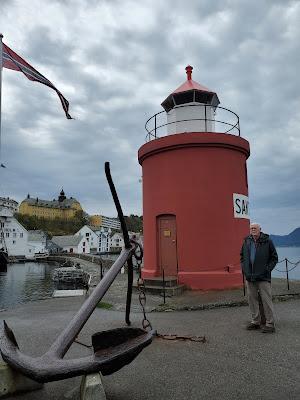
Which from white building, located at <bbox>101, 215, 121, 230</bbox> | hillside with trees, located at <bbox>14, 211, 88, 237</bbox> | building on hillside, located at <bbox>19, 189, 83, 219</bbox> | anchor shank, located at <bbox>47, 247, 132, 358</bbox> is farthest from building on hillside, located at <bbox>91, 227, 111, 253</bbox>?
anchor shank, located at <bbox>47, 247, 132, 358</bbox>

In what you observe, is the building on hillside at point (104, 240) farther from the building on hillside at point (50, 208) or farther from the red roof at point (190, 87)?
the red roof at point (190, 87)

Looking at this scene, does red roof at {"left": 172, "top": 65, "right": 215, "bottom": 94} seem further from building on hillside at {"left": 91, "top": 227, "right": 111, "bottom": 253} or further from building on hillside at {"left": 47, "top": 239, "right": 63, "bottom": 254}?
building on hillside at {"left": 91, "top": 227, "right": 111, "bottom": 253}

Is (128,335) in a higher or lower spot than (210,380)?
higher

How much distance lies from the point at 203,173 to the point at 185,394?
26.4 feet

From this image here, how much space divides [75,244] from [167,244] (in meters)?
82.4

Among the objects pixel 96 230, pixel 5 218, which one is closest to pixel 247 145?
pixel 5 218

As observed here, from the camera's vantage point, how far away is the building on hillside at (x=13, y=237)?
263 feet

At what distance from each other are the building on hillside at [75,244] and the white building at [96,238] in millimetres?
2509

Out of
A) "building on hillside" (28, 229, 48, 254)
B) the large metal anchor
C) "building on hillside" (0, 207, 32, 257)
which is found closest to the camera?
the large metal anchor

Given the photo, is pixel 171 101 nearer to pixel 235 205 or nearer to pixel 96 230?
pixel 235 205

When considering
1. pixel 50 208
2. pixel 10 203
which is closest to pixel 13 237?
pixel 10 203

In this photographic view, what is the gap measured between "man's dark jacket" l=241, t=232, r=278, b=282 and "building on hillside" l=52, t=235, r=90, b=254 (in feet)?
285

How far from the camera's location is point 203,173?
36.6 feet

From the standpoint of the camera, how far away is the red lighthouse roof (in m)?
12.0
